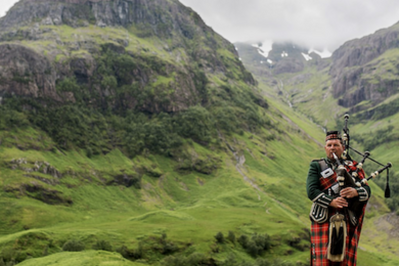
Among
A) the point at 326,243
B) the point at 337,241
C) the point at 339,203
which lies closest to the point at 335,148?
the point at 339,203

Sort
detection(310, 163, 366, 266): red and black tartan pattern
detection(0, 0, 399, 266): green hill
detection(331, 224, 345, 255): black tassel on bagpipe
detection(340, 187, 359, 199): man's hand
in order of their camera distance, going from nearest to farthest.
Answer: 1. detection(340, 187, 359, 199): man's hand
2. detection(331, 224, 345, 255): black tassel on bagpipe
3. detection(310, 163, 366, 266): red and black tartan pattern
4. detection(0, 0, 399, 266): green hill

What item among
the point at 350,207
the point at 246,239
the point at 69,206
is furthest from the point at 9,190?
the point at 350,207

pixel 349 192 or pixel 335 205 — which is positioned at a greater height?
pixel 349 192

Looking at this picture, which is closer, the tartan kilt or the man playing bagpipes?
the man playing bagpipes

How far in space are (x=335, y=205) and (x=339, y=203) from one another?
14 centimetres

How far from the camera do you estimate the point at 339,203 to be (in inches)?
411

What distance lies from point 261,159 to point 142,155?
7407 cm

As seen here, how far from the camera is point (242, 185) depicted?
15788 centimetres

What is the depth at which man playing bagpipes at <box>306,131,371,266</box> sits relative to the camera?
34.6 feet

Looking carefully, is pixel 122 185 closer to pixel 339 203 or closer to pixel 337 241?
pixel 337 241

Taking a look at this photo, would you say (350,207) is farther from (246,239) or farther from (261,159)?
(261,159)

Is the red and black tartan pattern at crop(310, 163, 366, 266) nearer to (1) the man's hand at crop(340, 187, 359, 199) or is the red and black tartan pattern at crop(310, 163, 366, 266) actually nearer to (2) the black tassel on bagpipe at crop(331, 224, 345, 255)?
(2) the black tassel on bagpipe at crop(331, 224, 345, 255)

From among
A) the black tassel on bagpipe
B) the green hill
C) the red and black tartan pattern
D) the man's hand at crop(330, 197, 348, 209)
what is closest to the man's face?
the red and black tartan pattern

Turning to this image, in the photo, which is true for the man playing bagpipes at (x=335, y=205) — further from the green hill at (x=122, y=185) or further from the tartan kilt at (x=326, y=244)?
the green hill at (x=122, y=185)
